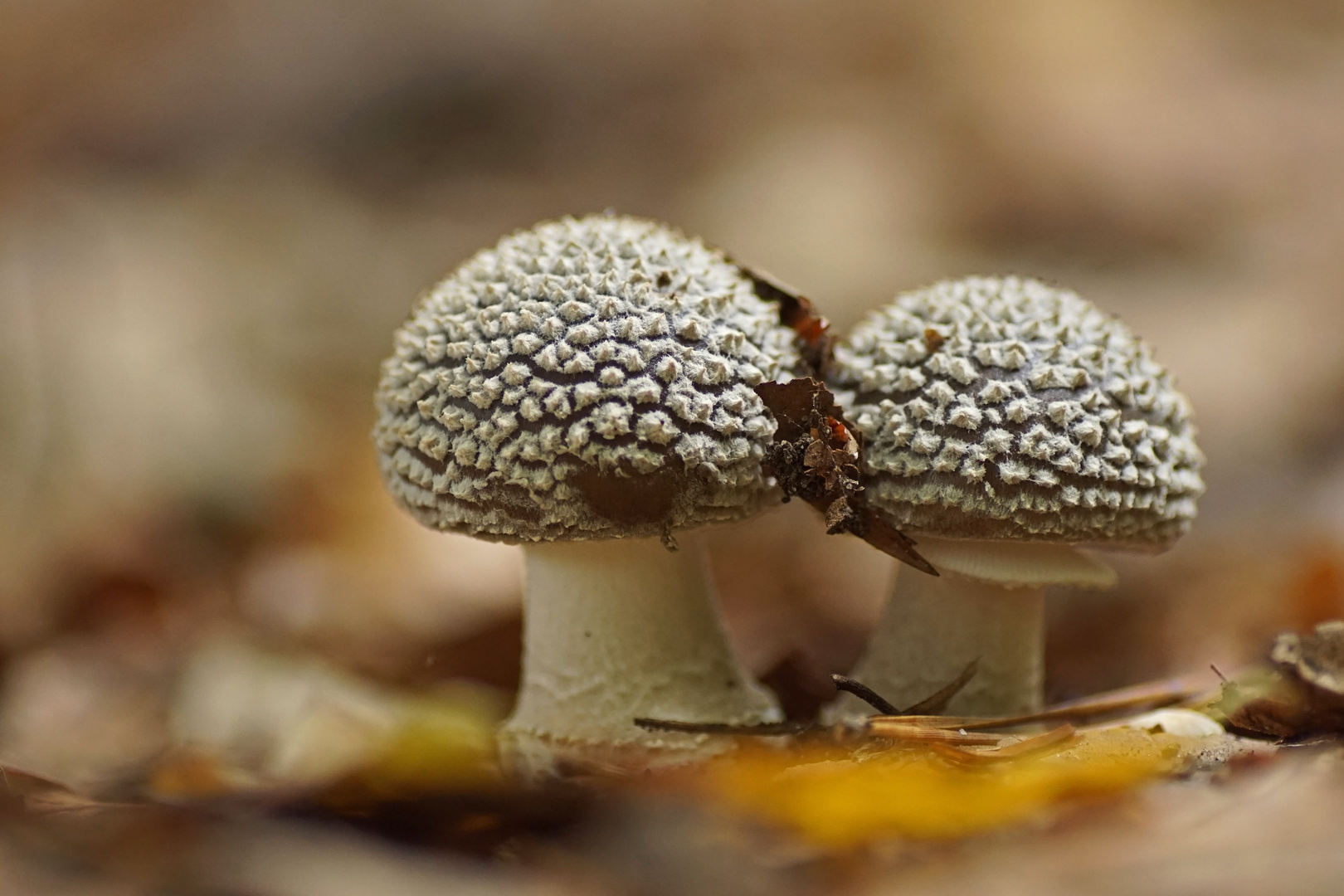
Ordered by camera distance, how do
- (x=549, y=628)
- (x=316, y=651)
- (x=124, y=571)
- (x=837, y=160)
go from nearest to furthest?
(x=549, y=628) < (x=316, y=651) < (x=124, y=571) < (x=837, y=160)

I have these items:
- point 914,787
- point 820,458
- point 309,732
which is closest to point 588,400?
point 820,458

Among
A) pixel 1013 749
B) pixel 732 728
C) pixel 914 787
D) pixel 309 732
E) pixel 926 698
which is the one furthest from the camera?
pixel 309 732

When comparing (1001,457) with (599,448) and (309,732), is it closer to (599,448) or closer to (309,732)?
(599,448)

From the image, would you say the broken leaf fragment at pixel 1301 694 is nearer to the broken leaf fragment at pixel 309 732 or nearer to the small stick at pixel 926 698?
the small stick at pixel 926 698

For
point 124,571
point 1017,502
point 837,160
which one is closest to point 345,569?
point 124,571

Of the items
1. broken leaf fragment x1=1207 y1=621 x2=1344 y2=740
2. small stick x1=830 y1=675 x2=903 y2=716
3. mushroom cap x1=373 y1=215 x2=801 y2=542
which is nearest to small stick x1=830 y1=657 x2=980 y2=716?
small stick x1=830 y1=675 x2=903 y2=716

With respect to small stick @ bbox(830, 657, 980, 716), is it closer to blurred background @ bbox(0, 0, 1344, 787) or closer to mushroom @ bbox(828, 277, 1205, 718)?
mushroom @ bbox(828, 277, 1205, 718)

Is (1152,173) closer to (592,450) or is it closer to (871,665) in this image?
(871,665)
